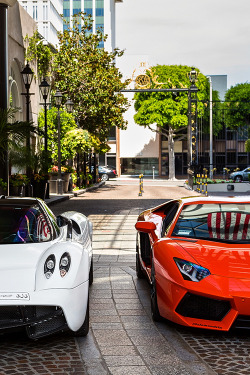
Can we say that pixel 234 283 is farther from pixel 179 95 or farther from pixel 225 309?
pixel 179 95

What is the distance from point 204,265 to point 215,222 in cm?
131

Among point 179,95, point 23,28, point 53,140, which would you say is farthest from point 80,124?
point 179,95

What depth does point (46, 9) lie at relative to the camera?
70312mm

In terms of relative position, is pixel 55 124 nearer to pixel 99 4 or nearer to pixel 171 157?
pixel 171 157

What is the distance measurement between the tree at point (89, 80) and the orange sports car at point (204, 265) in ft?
115

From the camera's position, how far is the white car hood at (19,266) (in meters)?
5.34

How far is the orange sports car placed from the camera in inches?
225

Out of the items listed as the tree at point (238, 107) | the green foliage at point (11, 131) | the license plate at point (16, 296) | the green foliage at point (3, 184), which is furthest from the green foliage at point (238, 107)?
the license plate at point (16, 296)

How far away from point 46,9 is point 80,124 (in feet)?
101

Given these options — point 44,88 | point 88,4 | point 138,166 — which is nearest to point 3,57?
point 44,88

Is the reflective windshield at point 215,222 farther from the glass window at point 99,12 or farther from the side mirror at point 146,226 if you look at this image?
the glass window at point 99,12

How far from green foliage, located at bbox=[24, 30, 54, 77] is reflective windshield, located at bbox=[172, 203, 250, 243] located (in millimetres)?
31854

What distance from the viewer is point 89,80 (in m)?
42.2

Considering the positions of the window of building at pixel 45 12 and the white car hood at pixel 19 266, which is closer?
the white car hood at pixel 19 266
